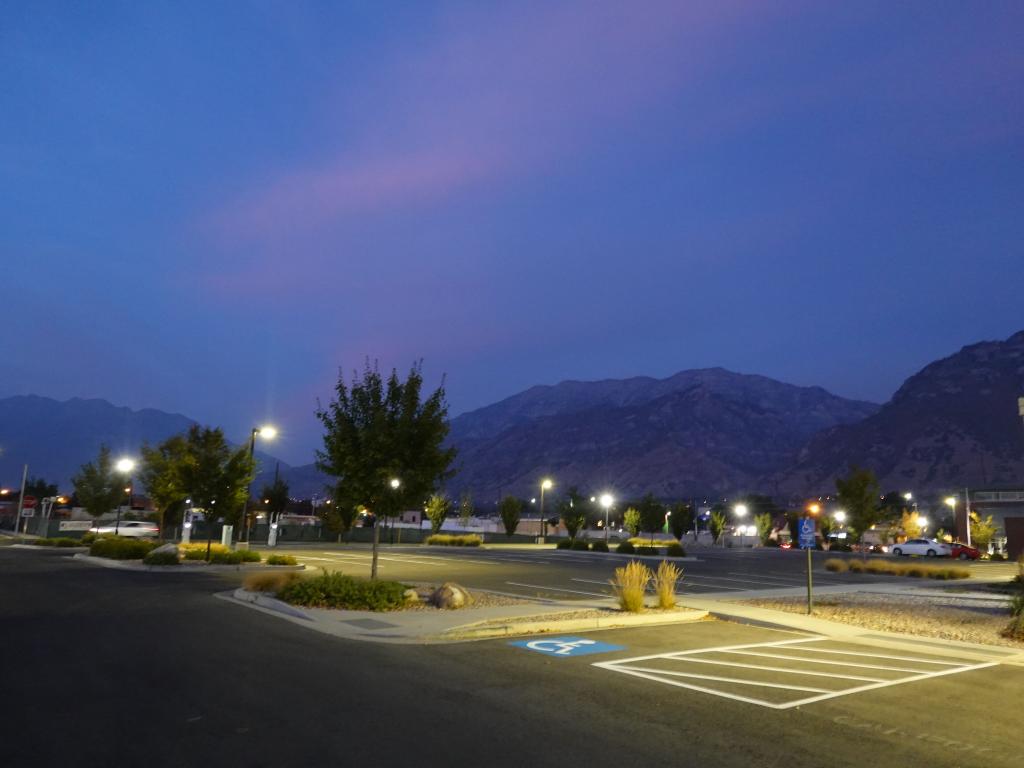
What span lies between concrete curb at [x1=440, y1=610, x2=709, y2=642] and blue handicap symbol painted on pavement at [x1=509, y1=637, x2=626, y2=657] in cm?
66

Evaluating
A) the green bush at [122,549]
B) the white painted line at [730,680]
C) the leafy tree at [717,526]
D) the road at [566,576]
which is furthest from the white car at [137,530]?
the white painted line at [730,680]

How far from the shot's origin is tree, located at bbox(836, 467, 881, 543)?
48.7 metres

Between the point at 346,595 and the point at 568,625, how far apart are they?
5.18 metres

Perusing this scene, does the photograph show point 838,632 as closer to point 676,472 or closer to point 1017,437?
point 1017,437

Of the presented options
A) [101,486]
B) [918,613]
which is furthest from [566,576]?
[101,486]

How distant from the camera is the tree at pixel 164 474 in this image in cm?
3375

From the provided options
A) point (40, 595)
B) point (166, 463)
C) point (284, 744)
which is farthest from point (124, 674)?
point (166, 463)

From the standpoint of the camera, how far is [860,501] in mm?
48969

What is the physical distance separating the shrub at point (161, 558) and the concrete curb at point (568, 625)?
18.3 metres

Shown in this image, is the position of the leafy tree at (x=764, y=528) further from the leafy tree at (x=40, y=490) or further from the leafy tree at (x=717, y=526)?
the leafy tree at (x=40, y=490)

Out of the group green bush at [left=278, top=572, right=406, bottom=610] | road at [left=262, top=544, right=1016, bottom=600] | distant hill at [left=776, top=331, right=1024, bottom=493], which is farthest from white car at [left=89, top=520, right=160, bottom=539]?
distant hill at [left=776, top=331, right=1024, bottom=493]

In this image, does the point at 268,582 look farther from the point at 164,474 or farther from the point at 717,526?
the point at 717,526

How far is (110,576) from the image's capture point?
2414 centimetres

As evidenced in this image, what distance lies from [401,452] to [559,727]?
12.9 meters
